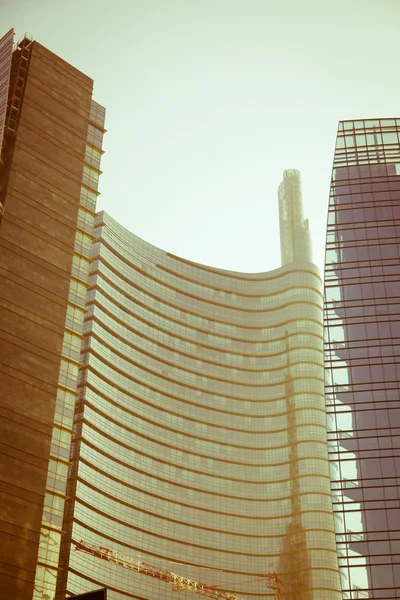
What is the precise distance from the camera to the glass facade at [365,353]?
91562 millimetres

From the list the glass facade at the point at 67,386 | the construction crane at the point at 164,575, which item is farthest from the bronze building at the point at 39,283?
the construction crane at the point at 164,575

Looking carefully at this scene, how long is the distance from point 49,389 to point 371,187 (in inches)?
2265

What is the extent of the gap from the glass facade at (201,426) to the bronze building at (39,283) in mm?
38829

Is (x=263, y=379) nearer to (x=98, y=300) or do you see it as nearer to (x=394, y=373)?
(x=98, y=300)

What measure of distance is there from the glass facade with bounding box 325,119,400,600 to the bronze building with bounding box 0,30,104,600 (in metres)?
34.2

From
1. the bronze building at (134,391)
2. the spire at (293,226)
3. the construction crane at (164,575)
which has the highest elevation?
the spire at (293,226)

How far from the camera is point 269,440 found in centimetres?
15475

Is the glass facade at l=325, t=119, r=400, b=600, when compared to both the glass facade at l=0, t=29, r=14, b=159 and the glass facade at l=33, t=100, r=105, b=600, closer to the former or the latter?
the glass facade at l=33, t=100, r=105, b=600

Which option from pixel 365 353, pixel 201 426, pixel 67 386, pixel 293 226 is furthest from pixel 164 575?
pixel 293 226

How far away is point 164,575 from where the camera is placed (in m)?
130

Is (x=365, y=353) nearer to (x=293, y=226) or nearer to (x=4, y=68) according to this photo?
(x=4, y=68)

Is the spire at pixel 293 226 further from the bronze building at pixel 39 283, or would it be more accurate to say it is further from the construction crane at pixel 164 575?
the bronze building at pixel 39 283

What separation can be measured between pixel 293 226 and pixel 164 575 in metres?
77.2

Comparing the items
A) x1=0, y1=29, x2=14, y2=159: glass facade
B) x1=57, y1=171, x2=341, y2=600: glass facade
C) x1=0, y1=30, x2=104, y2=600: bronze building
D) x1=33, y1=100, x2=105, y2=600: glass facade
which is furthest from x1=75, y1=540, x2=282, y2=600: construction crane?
x1=0, y1=29, x2=14, y2=159: glass facade
